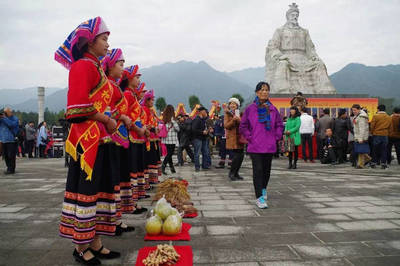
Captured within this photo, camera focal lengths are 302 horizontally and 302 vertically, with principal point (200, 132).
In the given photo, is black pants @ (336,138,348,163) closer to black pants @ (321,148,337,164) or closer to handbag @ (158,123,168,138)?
black pants @ (321,148,337,164)

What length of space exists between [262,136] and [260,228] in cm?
163

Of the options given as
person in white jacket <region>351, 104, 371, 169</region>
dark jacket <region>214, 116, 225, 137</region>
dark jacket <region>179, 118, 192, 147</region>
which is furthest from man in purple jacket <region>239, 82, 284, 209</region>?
dark jacket <region>214, 116, 225, 137</region>

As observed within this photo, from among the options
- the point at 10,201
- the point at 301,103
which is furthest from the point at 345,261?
the point at 301,103

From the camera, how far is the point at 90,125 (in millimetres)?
2617

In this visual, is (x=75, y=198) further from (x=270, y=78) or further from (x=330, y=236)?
(x=270, y=78)

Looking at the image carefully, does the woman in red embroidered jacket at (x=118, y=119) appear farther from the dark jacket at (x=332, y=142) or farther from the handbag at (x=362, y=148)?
the dark jacket at (x=332, y=142)

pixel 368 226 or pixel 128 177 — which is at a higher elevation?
pixel 128 177

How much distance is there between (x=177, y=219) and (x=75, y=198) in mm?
1161

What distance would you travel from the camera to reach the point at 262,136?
477cm

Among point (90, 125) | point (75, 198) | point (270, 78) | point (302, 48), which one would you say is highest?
point (302, 48)

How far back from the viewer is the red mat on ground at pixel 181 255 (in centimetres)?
256

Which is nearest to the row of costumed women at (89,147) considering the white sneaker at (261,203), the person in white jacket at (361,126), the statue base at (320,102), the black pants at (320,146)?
the white sneaker at (261,203)

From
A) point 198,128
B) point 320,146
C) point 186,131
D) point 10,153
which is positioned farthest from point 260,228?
point 320,146

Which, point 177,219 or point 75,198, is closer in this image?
point 75,198
